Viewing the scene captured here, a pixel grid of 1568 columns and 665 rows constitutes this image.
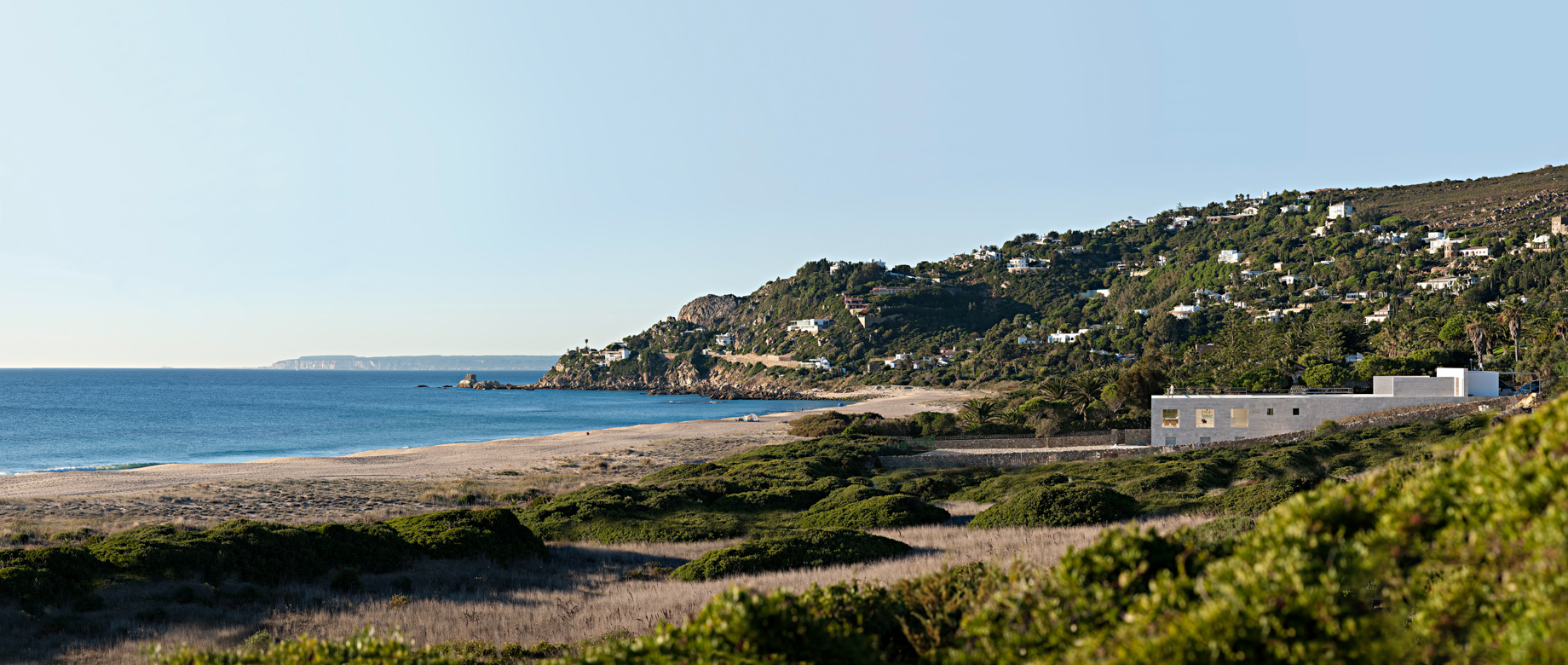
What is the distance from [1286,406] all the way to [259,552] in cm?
3675

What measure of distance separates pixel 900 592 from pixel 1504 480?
174 inches

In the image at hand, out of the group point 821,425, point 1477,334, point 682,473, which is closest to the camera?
point 682,473

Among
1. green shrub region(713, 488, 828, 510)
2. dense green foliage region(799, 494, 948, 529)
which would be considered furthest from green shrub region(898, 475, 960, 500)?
dense green foliage region(799, 494, 948, 529)

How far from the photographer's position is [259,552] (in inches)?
570

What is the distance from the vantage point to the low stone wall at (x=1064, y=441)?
38281mm

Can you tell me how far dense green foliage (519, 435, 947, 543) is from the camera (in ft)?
64.5

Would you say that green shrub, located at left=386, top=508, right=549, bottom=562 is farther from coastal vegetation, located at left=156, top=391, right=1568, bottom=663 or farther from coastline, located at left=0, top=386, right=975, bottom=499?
coastline, located at left=0, top=386, right=975, bottom=499

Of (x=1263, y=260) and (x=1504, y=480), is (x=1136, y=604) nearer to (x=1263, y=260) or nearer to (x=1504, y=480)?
(x=1504, y=480)

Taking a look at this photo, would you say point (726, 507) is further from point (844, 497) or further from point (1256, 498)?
point (1256, 498)

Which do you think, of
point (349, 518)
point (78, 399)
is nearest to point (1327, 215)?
point (349, 518)

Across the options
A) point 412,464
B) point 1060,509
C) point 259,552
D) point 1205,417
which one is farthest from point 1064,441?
point 412,464

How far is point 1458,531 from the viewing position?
4352mm

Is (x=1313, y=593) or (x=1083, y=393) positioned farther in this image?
(x=1083, y=393)

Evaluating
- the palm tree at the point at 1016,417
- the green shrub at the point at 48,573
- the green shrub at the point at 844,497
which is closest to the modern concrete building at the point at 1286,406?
the palm tree at the point at 1016,417
